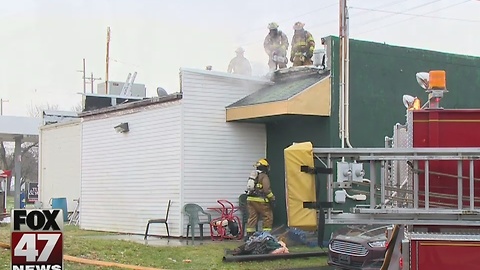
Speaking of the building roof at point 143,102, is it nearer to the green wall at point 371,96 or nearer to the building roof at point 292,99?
the building roof at point 292,99

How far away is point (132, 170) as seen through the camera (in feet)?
55.7

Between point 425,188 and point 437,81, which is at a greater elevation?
point 437,81

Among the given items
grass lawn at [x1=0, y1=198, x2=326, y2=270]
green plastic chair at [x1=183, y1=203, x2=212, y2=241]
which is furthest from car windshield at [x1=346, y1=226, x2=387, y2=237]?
green plastic chair at [x1=183, y1=203, x2=212, y2=241]

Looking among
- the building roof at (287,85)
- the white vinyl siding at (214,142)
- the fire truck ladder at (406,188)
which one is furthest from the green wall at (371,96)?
the fire truck ladder at (406,188)

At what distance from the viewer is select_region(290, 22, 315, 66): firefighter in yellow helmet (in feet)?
53.0

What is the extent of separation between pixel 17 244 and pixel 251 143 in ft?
39.8

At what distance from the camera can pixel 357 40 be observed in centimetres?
1488

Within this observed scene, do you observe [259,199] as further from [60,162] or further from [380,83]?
[60,162]

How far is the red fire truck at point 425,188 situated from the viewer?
543cm

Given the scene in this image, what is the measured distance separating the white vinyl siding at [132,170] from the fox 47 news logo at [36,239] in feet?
36.3

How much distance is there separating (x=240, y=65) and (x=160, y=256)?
21.7 feet

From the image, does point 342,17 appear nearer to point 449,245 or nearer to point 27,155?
point 449,245

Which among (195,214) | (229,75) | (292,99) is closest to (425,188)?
(292,99)

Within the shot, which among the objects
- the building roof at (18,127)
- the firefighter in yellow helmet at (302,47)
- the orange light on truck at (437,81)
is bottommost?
the orange light on truck at (437,81)
